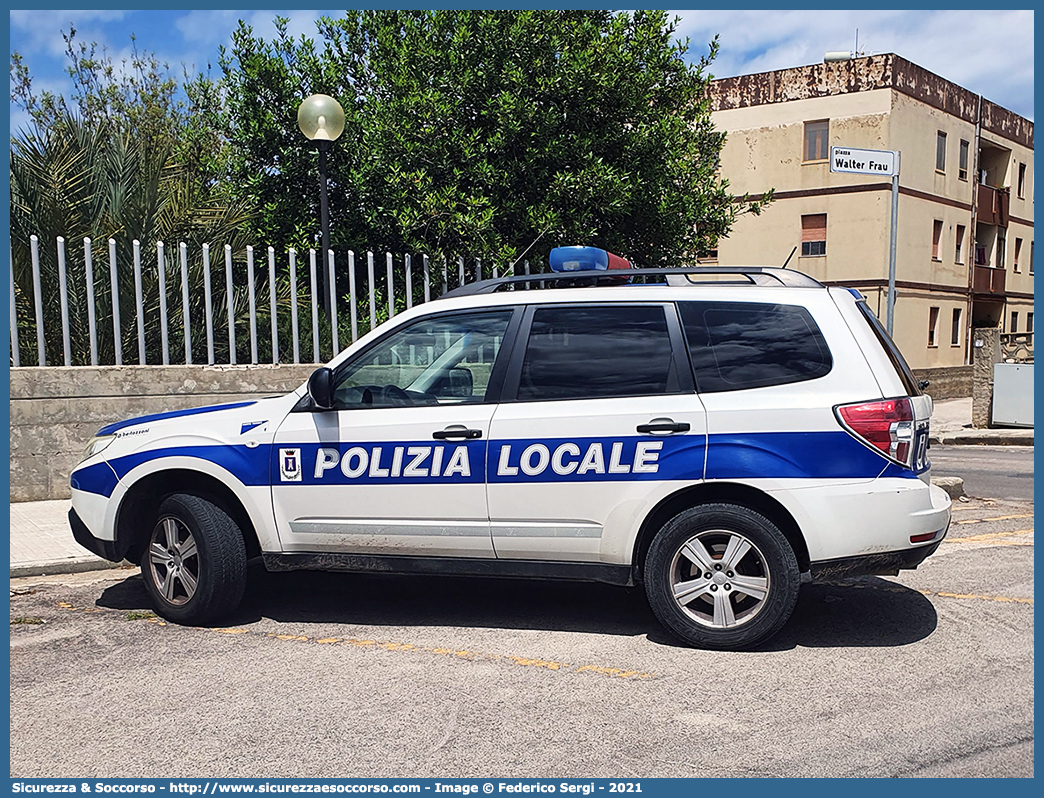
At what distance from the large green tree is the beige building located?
59.2 ft

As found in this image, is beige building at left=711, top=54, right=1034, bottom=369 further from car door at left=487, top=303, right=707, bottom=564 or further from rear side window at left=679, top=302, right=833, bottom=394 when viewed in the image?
car door at left=487, top=303, right=707, bottom=564

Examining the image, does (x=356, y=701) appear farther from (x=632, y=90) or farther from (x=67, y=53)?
(x=67, y=53)

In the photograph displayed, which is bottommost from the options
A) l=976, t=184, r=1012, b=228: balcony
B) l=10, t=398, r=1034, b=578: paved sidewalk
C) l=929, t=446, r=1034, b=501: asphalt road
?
l=929, t=446, r=1034, b=501: asphalt road

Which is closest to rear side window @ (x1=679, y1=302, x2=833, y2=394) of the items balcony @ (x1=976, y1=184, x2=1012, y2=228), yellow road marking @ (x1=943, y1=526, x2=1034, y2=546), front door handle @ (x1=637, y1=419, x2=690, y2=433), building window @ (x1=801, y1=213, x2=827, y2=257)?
front door handle @ (x1=637, y1=419, x2=690, y2=433)

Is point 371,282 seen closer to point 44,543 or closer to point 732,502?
point 44,543


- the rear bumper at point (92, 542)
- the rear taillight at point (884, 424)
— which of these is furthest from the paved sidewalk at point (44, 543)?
the rear taillight at point (884, 424)

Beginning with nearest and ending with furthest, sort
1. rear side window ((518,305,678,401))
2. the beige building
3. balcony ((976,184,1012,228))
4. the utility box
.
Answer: rear side window ((518,305,678,401)), the utility box, the beige building, balcony ((976,184,1012,228))

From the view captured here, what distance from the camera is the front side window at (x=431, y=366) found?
5.64 m

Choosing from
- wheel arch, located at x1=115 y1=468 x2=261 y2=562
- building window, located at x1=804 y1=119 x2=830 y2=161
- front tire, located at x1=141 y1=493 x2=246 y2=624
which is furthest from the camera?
building window, located at x1=804 y1=119 x2=830 y2=161

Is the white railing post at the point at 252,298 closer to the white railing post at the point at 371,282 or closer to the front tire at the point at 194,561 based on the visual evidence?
the white railing post at the point at 371,282

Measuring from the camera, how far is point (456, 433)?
5480 millimetres

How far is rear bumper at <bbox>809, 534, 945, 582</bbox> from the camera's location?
5.08 m

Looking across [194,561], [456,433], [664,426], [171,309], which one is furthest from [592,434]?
[171,309]

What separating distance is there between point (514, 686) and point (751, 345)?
2.09m
